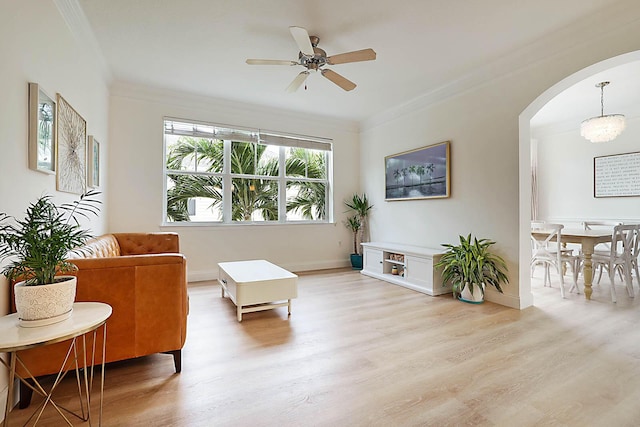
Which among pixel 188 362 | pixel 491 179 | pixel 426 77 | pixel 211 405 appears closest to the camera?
pixel 211 405

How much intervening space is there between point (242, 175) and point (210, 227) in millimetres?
997

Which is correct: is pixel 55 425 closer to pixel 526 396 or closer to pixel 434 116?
pixel 526 396

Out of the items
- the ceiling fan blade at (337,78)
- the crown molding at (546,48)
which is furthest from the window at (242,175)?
the crown molding at (546,48)

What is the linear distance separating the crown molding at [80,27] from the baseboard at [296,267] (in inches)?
114

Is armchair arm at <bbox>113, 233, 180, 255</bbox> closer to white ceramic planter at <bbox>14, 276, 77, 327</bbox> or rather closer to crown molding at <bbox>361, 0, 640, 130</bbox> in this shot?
white ceramic planter at <bbox>14, 276, 77, 327</bbox>

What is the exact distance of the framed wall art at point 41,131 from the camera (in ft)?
5.98

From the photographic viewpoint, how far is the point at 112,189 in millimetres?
4105

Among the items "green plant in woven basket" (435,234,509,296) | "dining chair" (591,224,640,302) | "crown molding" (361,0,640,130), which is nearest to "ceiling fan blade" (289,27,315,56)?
"crown molding" (361,0,640,130)

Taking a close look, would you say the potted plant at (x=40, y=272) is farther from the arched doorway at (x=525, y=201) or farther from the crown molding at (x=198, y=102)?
the arched doorway at (x=525, y=201)

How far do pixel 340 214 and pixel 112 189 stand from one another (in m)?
3.65

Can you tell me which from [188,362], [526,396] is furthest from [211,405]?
[526,396]

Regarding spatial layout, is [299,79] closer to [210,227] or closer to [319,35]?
[319,35]

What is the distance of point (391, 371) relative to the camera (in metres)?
2.01

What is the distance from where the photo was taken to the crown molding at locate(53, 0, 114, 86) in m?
2.36
